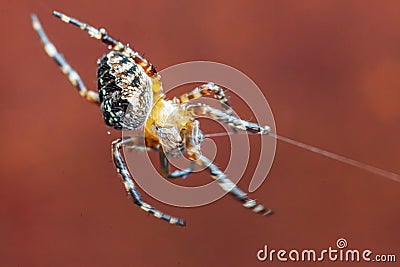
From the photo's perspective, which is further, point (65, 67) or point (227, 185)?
point (65, 67)

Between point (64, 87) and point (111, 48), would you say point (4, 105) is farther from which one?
point (111, 48)

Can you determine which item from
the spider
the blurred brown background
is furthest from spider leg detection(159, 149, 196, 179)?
the blurred brown background

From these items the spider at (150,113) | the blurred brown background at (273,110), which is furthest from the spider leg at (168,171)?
the blurred brown background at (273,110)

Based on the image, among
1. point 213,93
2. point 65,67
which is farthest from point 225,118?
point 65,67

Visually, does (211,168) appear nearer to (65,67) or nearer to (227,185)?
(227,185)

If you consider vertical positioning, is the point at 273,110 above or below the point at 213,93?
above

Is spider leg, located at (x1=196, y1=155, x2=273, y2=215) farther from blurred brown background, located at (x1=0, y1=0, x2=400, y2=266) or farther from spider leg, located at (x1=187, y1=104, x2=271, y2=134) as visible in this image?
blurred brown background, located at (x1=0, y1=0, x2=400, y2=266)

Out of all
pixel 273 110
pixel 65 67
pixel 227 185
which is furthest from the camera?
pixel 273 110

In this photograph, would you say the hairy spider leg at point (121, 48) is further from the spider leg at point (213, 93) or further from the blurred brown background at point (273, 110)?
the blurred brown background at point (273, 110)
